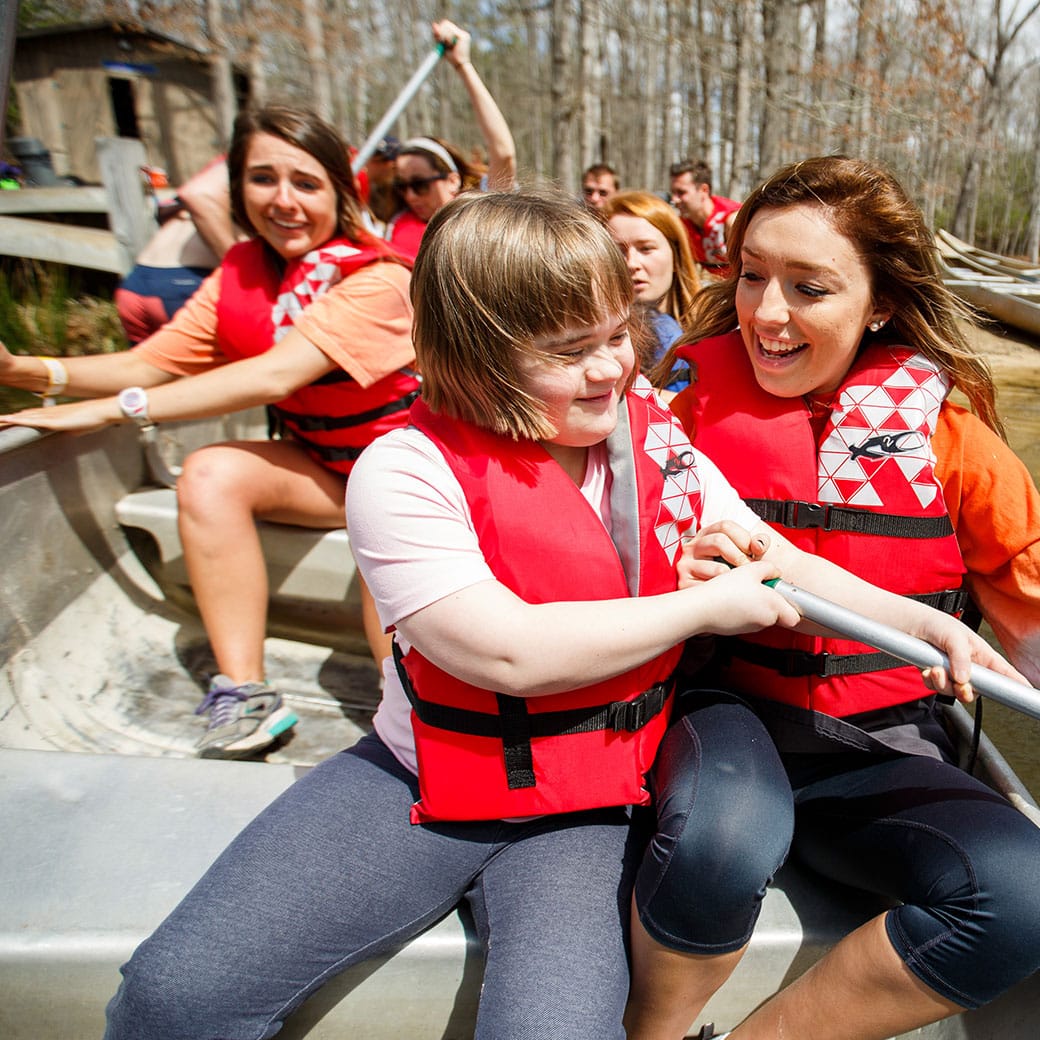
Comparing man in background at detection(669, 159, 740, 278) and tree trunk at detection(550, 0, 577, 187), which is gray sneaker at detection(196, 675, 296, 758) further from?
tree trunk at detection(550, 0, 577, 187)

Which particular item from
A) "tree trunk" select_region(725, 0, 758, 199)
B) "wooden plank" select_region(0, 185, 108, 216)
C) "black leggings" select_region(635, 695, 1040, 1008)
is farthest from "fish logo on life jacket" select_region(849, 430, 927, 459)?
"tree trunk" select_region(725, 0, 758, 199)

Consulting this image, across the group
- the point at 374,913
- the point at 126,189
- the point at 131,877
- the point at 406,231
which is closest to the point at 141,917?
the point at 131,877

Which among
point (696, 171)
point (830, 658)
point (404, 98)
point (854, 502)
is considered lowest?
point (830, 658)

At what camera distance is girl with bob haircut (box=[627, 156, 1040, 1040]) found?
4.03 ft

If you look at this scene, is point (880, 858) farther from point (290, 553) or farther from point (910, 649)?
point (290, 553)

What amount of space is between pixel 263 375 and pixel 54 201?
4.82 meters

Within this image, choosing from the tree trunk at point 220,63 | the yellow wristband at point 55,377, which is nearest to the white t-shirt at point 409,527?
→ the yellow wristband at point 55,377

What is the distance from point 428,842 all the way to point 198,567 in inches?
46.6

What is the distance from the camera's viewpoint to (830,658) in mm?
1426

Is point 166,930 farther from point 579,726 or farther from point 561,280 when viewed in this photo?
point 561,280

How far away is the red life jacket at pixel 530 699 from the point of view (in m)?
1.23

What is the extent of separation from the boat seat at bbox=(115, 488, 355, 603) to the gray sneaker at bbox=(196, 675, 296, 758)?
448 mm

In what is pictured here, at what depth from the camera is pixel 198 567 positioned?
218 centimetres

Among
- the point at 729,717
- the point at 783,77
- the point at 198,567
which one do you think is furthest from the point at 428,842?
the point at 783,77
